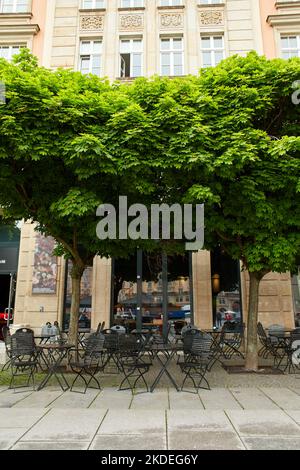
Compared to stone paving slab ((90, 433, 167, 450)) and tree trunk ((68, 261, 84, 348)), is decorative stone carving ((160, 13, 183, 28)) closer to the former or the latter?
tree trunk ((68, 261, 84, 348))

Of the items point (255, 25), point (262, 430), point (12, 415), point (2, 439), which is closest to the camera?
point (2, 439)

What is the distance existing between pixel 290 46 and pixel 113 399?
14922 millimetres

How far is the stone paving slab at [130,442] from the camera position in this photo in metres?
4.18

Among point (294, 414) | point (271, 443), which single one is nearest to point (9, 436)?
point (271, 443)

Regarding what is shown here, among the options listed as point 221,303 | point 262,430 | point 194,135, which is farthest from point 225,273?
point 262,430

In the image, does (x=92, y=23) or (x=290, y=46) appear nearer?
(x=290, y=46)

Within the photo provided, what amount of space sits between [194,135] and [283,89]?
8.25 ft

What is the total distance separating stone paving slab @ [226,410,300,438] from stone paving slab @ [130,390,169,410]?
111cm

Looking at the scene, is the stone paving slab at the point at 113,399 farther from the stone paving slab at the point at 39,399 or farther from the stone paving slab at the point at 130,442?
the stone paving slab at the point at 130,442

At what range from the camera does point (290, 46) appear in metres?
15.0

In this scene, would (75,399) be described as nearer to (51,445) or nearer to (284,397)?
(51,445)

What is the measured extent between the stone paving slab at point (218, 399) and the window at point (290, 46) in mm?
13261

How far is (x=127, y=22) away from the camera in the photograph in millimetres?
15961

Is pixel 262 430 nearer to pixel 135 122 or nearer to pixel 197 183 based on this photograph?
pixel 197 183
